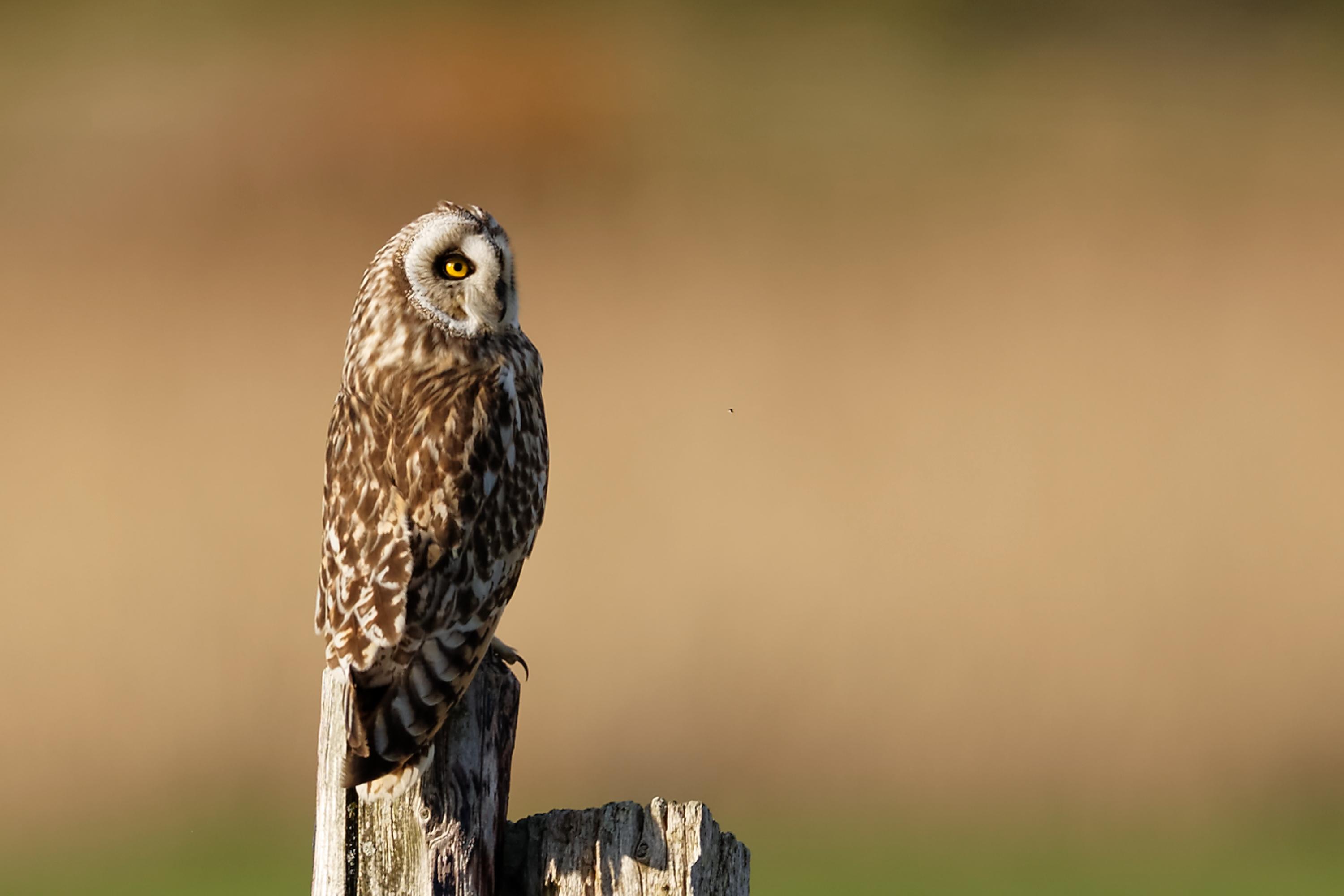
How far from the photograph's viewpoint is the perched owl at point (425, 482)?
8.78ft

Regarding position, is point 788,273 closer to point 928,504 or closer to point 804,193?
point 804,193

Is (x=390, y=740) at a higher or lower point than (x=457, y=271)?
lower

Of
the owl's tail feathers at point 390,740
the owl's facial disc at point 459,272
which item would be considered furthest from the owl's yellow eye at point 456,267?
the owl's tail feathers at point 390,740

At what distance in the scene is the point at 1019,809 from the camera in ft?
35.6

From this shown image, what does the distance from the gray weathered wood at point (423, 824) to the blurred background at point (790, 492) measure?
23.2 ft

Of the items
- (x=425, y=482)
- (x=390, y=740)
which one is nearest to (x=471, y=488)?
(x=425, y=482)

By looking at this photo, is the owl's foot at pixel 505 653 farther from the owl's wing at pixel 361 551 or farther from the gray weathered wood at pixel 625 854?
the gray weathered wood at pixel 625 854

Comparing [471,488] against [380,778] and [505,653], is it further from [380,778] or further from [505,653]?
[380,778]

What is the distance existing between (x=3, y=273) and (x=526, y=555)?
1058 cm

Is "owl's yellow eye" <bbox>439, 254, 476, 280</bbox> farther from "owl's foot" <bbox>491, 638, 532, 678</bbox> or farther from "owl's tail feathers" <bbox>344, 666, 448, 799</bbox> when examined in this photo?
"owl's tail feathers" <bbox>344, 666, 448, 799</bbox>

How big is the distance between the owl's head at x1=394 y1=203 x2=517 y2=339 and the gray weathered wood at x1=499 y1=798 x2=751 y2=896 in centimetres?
121

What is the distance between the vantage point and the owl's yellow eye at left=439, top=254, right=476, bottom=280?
10.9 feet

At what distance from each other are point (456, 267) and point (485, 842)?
1.36 m

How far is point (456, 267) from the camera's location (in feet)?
11.0
